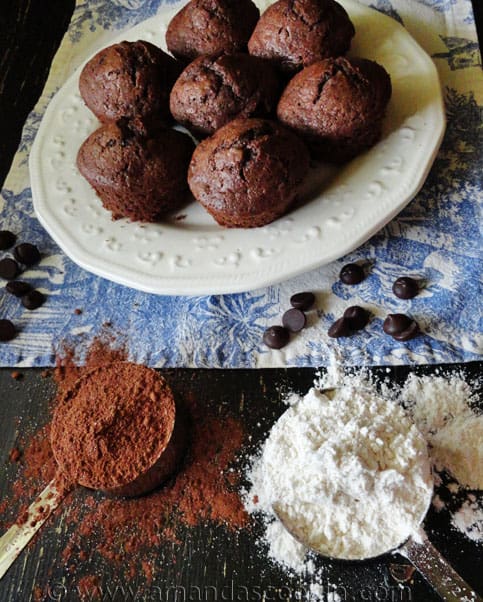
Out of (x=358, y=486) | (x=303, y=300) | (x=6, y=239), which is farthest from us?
(x=6, y=239)

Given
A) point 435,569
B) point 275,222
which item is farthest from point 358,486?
point 275,222

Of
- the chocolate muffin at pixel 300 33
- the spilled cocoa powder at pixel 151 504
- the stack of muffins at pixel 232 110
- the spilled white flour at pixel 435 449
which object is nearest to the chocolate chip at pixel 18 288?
the stack of muffins at pixel 232 110

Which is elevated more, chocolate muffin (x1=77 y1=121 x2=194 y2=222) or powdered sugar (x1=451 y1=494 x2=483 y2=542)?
chocolate muffin (x1=77 y1=121 x2=194 y2=222)

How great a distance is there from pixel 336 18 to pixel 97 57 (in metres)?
0.74

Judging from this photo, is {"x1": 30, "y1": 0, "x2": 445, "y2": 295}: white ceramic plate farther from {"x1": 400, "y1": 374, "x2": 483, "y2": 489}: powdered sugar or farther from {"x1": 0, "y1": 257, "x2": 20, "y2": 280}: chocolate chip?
{"x1": 400, "y1": 374, "x2": 483, "y2": 489}: powdered sugar

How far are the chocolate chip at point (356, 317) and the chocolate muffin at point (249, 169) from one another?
335 millimetres

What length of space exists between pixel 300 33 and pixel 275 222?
58 centimetres

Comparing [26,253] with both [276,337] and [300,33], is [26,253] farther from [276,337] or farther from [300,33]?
[300,33]

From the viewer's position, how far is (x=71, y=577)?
1.40m

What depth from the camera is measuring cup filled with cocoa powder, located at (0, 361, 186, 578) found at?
4.41 feet

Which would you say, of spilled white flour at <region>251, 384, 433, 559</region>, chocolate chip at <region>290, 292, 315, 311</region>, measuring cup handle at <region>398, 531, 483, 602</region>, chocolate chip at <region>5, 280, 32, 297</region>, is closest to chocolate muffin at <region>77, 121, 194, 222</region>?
chocolate chip at <region>5, 280, 32, 297</region>

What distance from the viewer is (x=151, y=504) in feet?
4.79

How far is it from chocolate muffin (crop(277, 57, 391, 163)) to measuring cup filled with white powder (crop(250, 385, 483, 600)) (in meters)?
0.77

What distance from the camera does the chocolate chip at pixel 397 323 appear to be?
1.55m
